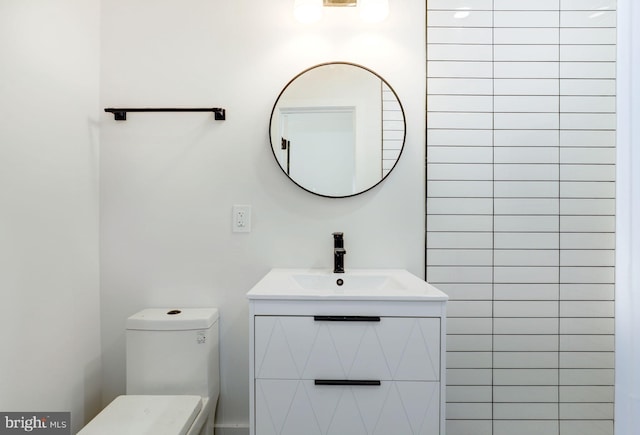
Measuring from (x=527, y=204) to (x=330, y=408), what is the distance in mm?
1272

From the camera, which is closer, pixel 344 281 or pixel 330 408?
pixel 330 408

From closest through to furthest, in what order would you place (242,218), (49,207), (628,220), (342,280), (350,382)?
(628,220), (350,382), (49,207), (342,280), (242,218)

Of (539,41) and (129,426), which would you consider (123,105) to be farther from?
(539,41)

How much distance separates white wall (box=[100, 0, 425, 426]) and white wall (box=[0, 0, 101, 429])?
0.10m

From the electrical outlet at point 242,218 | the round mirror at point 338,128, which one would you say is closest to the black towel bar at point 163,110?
the round mirror at point 338,128

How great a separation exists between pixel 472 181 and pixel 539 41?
730 mm

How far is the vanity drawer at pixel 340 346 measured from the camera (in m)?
1.12

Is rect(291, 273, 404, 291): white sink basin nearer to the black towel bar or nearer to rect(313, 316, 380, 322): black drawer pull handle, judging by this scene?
rect(313, 316, 380, 322): black drawer pull handle

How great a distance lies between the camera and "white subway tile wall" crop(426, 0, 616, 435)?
5.13 feet

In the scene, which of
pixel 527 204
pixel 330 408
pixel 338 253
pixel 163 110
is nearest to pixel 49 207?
pixel 163 110

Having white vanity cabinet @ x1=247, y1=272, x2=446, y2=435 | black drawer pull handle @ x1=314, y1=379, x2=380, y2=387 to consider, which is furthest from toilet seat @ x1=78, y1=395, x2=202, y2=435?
black drawer pull handle @ x1=314, y1=379, x2=380, y2=387

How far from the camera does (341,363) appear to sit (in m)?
1.12

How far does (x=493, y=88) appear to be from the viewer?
5.17 feet

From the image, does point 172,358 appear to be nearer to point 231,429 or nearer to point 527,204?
point 231,429
